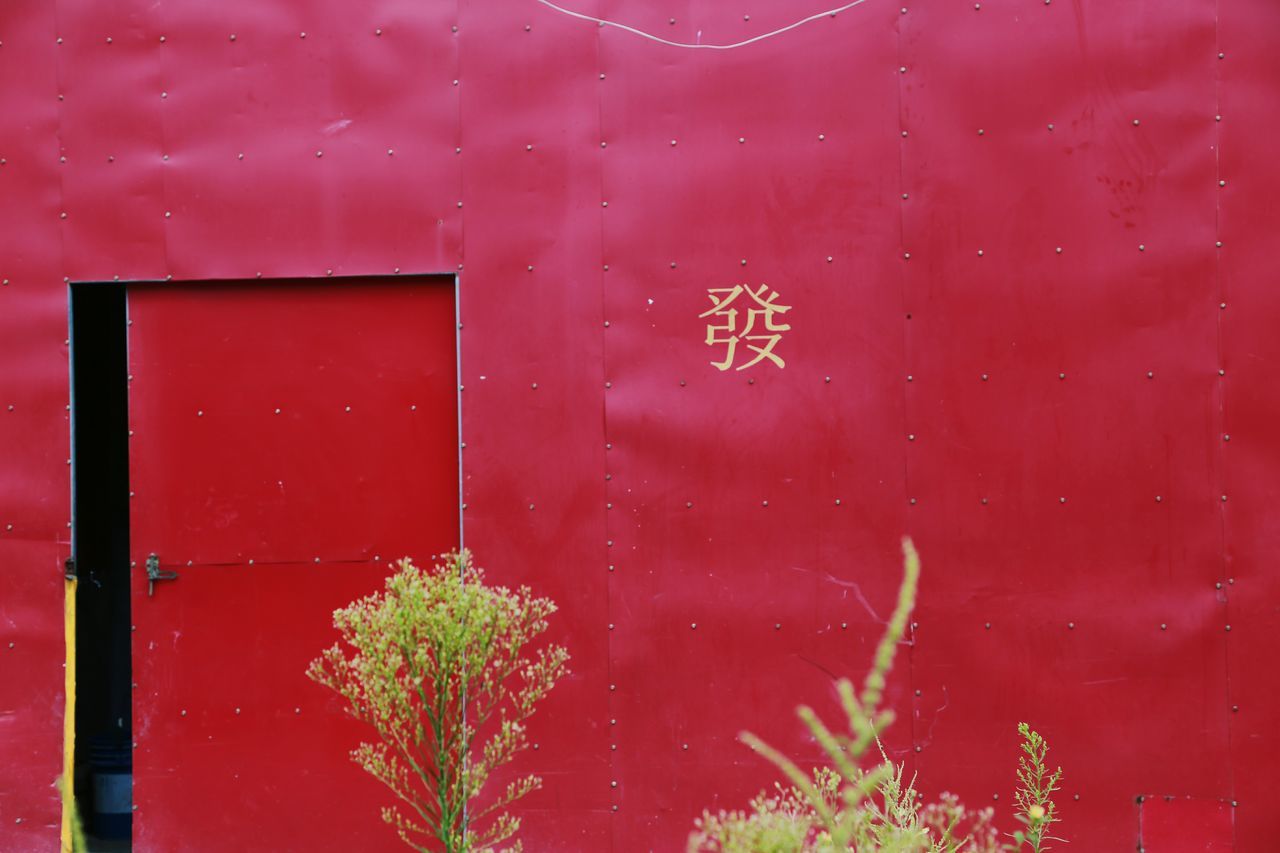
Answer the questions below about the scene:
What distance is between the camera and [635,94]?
3629 mm

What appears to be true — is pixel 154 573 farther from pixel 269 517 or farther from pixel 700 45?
pixel 700 45

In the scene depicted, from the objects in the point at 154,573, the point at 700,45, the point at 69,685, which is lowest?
the point at 69,685

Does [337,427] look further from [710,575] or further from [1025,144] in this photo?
[1025,144]

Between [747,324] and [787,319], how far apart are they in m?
0.13

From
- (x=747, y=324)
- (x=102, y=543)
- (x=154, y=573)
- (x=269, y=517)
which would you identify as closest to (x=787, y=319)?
(x=747, y=324)

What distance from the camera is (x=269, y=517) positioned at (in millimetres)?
3697

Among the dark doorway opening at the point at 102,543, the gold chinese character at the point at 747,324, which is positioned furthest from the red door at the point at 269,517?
the dark doorway opening at the point at 102,543

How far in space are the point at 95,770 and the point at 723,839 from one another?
406 centimetres

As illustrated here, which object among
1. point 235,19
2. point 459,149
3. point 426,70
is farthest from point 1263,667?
point 235,19

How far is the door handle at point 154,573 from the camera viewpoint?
12.1 feet

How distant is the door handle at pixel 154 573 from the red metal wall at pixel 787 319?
30 centimetres

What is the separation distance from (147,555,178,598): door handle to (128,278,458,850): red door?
2 centimetres

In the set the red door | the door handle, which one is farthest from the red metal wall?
the door handle

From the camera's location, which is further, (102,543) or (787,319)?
(102,543)
